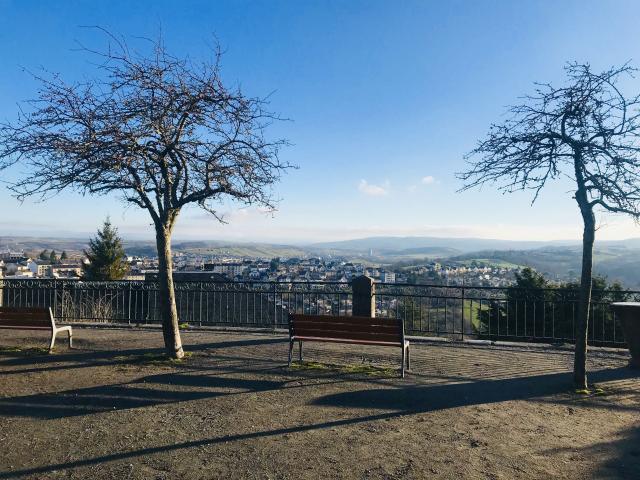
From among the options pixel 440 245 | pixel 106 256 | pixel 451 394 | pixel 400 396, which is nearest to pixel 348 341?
pixel 400 396

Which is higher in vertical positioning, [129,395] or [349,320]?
[349,320]

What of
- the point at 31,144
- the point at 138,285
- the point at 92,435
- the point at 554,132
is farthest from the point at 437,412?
the point at 138,285

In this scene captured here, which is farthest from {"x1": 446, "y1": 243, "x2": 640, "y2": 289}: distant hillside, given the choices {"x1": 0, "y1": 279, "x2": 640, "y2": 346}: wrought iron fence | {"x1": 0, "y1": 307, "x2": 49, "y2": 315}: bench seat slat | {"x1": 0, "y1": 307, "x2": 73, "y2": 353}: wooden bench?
{"x1": 0, "y1": 307, "x2": 49, "y2": 315}: bench seat slat

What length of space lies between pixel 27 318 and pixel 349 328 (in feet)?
19.5

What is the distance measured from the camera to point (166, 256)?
26.5 feet

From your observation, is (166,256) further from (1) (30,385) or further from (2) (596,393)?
(2) (596,393)

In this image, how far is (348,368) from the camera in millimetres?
7559

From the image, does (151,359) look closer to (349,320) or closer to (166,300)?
(166,300)

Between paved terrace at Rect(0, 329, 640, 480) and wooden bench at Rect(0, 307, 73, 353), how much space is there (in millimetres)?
504

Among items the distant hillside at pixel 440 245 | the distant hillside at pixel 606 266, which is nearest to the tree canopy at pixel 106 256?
the distant hillside at pixel 606 266

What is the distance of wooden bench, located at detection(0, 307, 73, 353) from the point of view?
859cm

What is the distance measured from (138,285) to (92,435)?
9550mm

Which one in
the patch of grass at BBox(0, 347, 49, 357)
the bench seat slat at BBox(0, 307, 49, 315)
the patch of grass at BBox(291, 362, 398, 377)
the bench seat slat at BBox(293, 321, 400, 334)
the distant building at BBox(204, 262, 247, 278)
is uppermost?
the distant building at BBox(204, 262, 247, 278)

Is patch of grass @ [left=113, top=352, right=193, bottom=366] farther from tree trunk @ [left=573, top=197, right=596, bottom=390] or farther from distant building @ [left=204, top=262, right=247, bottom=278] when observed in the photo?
distant building @ [left=204, top=262, right=247, bottom=278]
